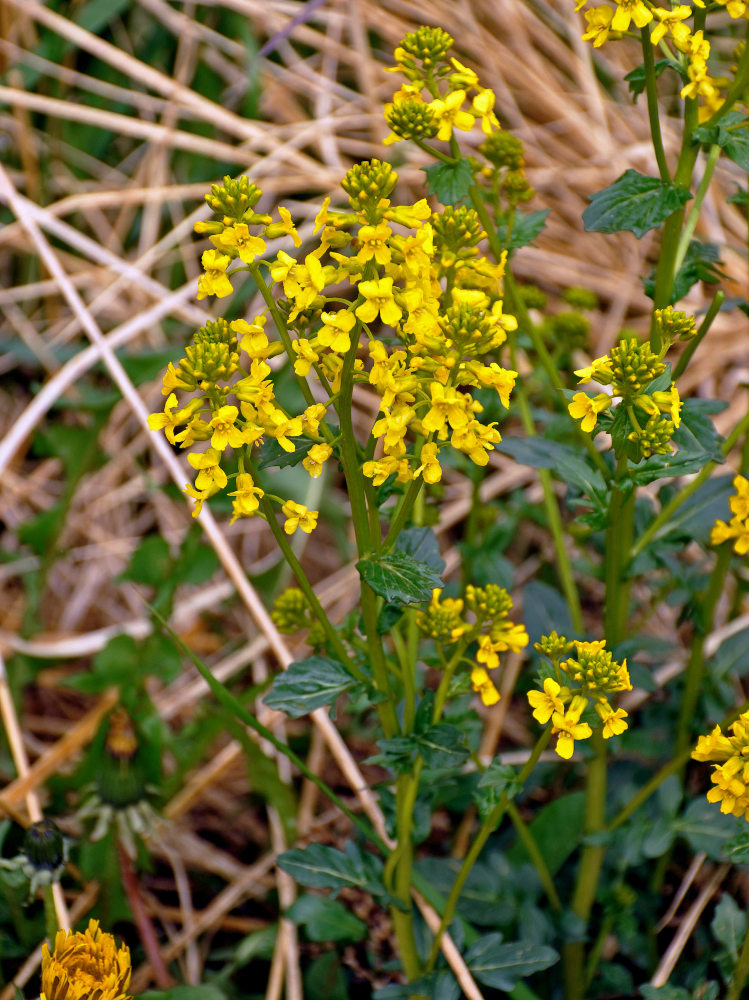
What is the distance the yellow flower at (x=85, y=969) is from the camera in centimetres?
157

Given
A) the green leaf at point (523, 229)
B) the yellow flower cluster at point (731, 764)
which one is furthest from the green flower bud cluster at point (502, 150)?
the yellow flower cluster at point (731, 764)

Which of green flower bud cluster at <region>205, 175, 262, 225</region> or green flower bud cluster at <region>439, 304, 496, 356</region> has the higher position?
green flower bud cluster at <region>205, 175, 262, 225</region>

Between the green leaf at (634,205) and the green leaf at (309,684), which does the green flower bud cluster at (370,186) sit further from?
the green leaf at (309,684)

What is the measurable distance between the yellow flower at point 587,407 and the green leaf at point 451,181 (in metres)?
0.47

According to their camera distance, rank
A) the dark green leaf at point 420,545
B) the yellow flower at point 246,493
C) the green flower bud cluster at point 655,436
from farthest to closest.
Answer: the dark green leaf at point 420,545 → the green flower bud cluster at point 655,436 → the yellow flower at point 246,493

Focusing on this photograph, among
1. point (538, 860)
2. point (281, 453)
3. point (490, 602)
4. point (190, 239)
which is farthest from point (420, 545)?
point (190, 239)

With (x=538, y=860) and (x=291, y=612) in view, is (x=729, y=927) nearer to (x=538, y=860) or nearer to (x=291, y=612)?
(x=538, y=860)

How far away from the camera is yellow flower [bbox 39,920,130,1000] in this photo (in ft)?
5.16

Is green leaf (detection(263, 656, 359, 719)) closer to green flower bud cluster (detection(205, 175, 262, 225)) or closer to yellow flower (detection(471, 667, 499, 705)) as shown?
yellow flower (detection(471, 667, 499, 705))

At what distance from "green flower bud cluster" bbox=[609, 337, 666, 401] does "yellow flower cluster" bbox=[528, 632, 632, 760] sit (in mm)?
442

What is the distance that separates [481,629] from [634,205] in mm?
912

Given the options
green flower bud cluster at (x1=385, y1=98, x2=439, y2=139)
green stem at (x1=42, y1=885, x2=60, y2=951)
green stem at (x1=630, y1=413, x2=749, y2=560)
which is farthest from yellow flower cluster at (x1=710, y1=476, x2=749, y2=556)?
green stem at (x1=42, y1=885, x2=60, y2=951)

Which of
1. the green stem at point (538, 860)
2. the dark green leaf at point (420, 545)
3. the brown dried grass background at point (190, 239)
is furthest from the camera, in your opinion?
the brown dried grass background at point (190, 239)

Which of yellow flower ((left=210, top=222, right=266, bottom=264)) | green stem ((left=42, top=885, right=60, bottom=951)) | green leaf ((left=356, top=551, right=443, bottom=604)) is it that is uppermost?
yellow flower ((left=210, top=222, right=266, bottom=264))
